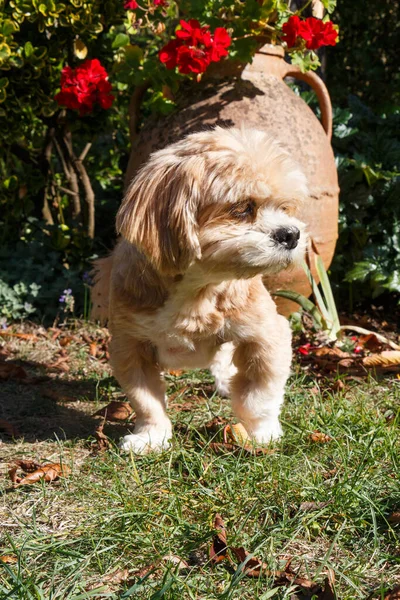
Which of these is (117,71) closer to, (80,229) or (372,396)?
(80,229)

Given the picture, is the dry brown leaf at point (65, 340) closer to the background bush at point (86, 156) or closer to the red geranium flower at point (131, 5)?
the background bush at point (86, 156)

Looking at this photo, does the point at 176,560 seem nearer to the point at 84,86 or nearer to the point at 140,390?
the point at 140,390

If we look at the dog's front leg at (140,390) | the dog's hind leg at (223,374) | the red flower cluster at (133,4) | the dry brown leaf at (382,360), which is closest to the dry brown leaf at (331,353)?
the dry brown leaf at (382,360)

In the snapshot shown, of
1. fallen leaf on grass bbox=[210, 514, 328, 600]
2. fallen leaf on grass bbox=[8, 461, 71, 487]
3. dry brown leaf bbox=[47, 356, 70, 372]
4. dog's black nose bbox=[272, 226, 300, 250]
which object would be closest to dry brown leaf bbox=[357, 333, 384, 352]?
dry brown leaf bbox=[47, 356, 70, 372]

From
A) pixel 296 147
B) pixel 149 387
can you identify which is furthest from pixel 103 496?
pixel 296 147

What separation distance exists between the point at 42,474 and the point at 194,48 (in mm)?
2510

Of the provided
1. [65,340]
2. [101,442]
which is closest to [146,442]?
[101,442]

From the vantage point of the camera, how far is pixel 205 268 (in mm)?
3012

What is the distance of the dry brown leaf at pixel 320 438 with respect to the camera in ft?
10.5

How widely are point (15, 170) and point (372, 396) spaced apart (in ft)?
10.3

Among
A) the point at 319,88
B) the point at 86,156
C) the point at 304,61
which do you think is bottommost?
the point at 86,156

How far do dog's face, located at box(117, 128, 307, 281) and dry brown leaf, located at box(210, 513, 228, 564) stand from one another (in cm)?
96

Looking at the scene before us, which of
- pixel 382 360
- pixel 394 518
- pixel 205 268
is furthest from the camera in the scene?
pixel 382 360

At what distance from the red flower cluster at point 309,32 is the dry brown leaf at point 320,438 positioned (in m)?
2.32
